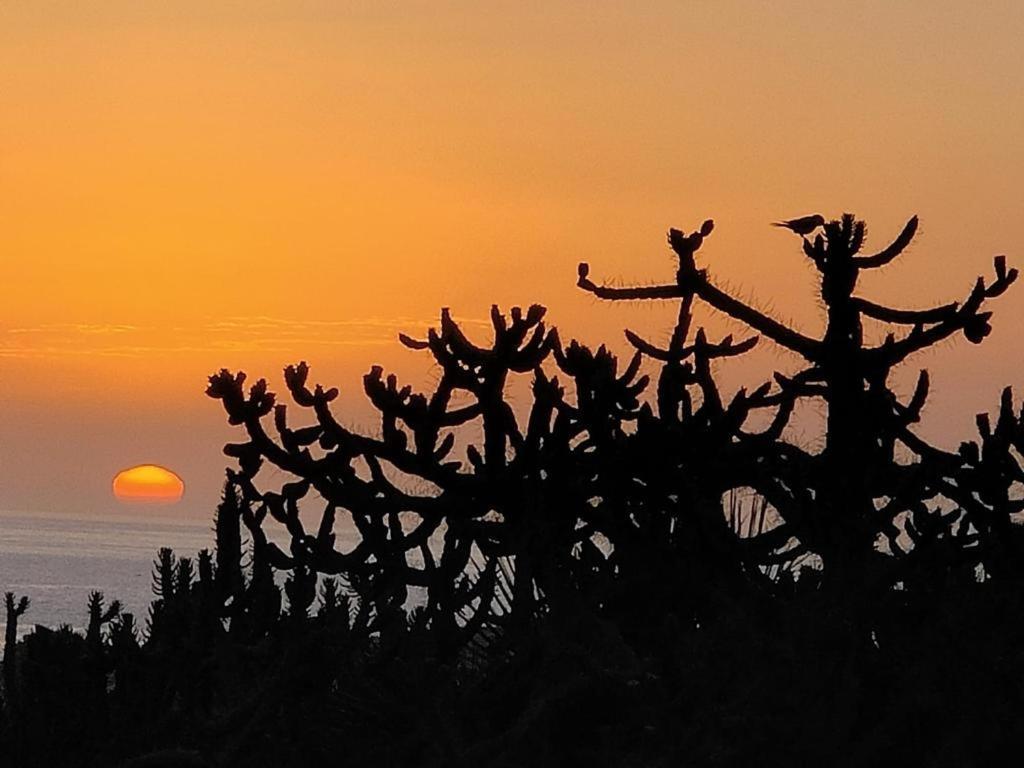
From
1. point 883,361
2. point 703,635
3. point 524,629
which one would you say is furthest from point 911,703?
point 883,361

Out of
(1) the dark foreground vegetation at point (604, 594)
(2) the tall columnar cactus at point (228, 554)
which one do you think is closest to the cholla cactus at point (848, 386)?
(1) the dark foreground vegetation at point (604, 594)

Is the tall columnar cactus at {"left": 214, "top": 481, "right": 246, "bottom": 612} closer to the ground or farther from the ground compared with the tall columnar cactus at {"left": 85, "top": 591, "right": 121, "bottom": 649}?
farther from the ground

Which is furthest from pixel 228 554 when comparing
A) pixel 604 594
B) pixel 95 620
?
pixel 604 594

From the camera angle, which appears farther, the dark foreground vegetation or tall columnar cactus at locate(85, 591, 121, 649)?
tall columnar cactus at locate(85, 591, 121, 649)

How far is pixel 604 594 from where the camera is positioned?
6059mm

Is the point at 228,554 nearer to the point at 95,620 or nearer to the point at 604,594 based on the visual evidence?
the point at 95,620

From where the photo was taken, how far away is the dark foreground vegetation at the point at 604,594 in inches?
183

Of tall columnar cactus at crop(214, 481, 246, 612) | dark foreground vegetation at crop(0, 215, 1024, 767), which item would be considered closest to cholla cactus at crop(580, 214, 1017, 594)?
dark foreground vegetation at crop(0, 215, 1024, 767)

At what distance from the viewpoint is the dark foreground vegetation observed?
15.2ft

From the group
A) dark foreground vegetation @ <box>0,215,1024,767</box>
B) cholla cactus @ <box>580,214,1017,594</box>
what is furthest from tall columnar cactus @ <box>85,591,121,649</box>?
cholla cactus @ <box>580,214,1017,594</box>

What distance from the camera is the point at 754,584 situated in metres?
5.64

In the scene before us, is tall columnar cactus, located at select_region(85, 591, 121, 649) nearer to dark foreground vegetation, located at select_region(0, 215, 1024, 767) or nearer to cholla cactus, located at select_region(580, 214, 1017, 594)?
dark foreground vegetation, located at select_region(0, 215, 1024, 767)

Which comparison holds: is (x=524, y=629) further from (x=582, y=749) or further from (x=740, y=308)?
(x=740, y=308)

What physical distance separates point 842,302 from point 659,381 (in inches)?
34.9
